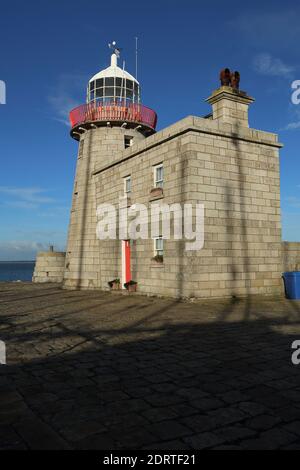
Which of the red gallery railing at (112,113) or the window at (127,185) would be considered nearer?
the window at (127,185)

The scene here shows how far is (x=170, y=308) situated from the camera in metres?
11.6

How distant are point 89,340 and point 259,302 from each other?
24.1 feet

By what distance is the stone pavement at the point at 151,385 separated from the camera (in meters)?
3.36

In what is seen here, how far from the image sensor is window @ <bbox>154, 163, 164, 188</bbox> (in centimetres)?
1511

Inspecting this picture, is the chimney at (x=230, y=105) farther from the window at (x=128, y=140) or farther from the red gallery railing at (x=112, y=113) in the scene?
the window at (x=128, y=140)

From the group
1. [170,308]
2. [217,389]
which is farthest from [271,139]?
[217,389]

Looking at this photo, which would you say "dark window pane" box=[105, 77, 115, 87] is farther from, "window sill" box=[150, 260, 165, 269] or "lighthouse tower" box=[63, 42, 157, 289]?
"window sill" box=[150, 260, 165, 269]

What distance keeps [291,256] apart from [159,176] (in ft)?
21.3

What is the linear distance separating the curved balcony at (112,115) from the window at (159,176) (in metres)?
6.05

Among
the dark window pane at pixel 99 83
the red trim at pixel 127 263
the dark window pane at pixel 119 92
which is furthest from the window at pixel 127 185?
the dark window pane at pixel 99 83

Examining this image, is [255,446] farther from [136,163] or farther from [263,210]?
[136,163]

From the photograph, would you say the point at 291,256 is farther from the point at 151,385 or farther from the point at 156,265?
the point at 151,385

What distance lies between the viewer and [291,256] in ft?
54.6

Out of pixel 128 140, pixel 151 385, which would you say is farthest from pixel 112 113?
pixel 151 385
